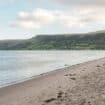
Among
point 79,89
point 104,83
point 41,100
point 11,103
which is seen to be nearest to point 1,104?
point 11,103

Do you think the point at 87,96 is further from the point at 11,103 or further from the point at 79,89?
the point at 11,103

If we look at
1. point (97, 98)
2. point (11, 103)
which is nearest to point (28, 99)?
point (11, 103)

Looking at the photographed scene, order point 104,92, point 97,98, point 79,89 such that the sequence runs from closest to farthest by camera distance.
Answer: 1. point 97,98
2. point 104,92
3. point 79,89

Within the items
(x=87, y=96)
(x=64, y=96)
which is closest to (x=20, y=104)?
(x=64, y=96)

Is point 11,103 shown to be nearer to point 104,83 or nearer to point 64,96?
point 64,96

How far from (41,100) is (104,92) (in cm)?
289

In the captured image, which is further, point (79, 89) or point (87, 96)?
point (79, 89)

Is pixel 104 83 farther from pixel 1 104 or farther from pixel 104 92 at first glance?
→ pixel 1 104

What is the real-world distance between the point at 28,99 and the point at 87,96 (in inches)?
116

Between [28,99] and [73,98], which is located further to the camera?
[28,99]

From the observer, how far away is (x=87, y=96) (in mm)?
14578

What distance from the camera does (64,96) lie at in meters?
15.2

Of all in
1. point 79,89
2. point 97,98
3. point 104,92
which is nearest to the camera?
point 97,98

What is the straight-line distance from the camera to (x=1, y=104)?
611 inches
